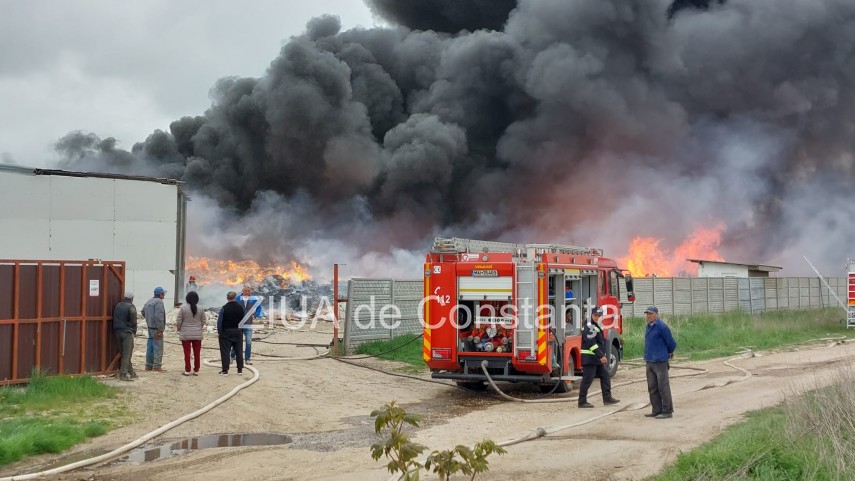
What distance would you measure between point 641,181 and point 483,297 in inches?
1104

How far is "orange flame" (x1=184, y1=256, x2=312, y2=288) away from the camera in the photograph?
34906 mm

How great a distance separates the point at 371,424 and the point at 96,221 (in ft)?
55.2

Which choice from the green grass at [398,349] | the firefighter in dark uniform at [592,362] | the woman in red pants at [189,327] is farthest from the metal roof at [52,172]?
the firefighter in dark uniform at [592,362]

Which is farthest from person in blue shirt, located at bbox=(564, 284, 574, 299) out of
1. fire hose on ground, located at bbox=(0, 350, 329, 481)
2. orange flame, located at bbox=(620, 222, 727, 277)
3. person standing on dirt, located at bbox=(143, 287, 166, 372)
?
orange flame, located at bbox=(620, 222, 727, 277)

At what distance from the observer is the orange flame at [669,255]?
36.8 meters

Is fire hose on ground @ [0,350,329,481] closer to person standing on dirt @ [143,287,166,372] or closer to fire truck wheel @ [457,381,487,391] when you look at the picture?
person standing on dirt @ [143,287,166,372]

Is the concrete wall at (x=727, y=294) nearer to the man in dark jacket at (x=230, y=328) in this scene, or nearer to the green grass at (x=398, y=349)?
the green grass at (x=398, y=349)

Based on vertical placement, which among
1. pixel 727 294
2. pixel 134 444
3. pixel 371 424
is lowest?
pixel 371 424

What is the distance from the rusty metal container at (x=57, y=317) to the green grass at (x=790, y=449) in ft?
30.7

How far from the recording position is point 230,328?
559 inches

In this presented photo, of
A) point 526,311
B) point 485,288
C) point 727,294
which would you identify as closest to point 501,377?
point 526,311

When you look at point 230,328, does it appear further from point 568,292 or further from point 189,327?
point 568,292

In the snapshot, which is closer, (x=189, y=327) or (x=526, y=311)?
(x=526, y=311)

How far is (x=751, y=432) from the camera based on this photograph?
820 cm
